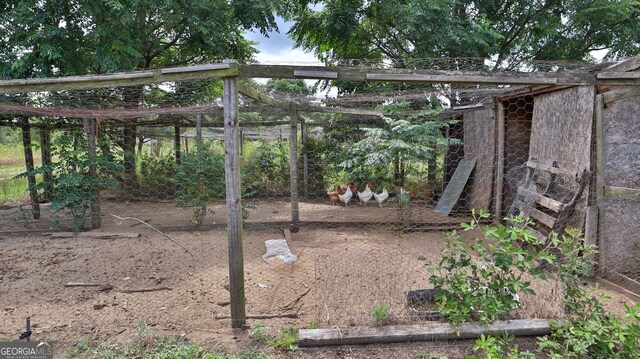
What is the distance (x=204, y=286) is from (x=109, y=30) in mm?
4537

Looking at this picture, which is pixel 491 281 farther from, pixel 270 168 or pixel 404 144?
pixel 270 168

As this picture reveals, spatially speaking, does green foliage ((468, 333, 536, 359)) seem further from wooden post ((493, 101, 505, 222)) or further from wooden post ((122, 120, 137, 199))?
wooden post ((122, 120, 137, 199))

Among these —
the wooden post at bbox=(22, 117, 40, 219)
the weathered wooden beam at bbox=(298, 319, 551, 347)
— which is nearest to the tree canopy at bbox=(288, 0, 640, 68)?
the wooden post at bbox=(22, 117, 40, 219)

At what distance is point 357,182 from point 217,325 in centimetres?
499

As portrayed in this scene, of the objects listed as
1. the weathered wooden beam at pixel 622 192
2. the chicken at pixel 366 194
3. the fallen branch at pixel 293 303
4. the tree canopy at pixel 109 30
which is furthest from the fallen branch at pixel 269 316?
the tree canopy at pixel 109 30

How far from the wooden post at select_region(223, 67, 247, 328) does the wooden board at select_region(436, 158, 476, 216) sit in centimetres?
459

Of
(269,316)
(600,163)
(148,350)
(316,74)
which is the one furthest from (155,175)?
(600,163)

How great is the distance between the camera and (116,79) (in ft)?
7.75

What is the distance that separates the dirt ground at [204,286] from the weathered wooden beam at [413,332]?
0.05m

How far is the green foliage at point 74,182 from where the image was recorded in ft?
16.3

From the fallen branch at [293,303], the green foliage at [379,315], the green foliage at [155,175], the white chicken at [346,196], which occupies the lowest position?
the fallen branch at [293,303]

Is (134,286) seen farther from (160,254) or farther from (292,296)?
(292,296)

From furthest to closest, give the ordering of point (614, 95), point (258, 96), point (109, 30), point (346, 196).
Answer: point (346, 196)
point (109, 30)
point (258, 96)
point (614, 95)

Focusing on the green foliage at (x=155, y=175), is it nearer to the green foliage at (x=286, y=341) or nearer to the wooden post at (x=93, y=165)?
the wooden post at (x=93, y=165)
